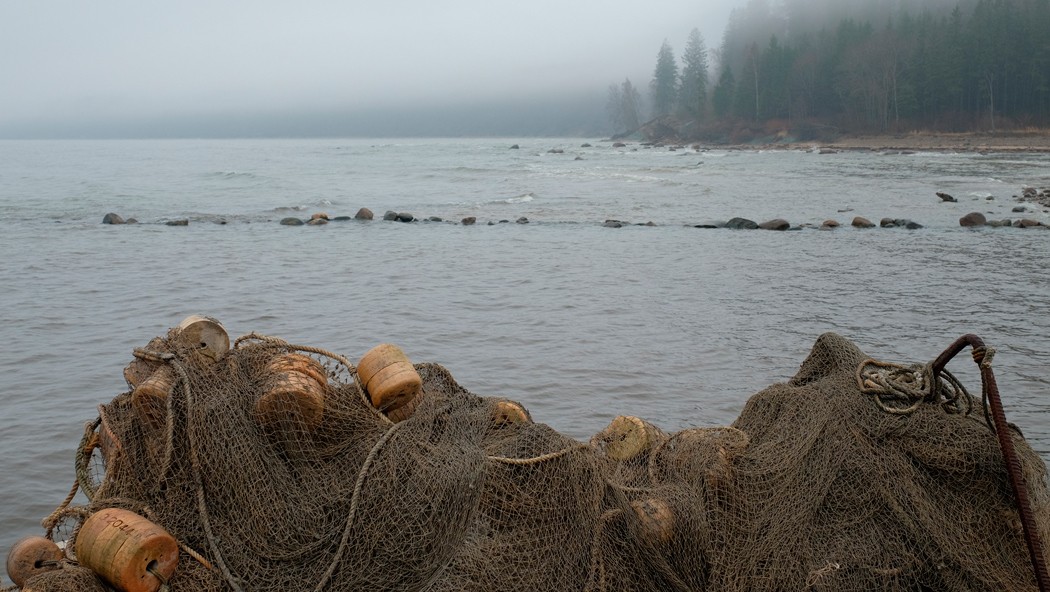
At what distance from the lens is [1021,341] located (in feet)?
34.2

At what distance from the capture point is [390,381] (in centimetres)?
416

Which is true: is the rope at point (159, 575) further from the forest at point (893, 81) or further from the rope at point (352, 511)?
the forest at point (893, 81)

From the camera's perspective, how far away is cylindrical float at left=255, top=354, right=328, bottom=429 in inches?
149

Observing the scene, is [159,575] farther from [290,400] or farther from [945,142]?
[945,142]

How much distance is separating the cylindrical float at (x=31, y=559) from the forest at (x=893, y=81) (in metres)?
83.0

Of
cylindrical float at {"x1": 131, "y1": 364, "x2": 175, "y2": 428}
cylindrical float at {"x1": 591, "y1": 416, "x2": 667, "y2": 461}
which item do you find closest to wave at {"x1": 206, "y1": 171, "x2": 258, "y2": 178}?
cylindrical float at {"x1": 591, "y1": 416, "x2": 667, "y2": 461}

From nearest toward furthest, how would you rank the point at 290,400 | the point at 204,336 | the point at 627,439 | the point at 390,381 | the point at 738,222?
the point at 290,400 → the point at 390,381 → the point at 204,336 → the point at 627,439 → the point at 738,222

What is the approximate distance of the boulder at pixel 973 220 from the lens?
75.2 feet

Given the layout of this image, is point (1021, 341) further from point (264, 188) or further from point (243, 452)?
point (264, 188)

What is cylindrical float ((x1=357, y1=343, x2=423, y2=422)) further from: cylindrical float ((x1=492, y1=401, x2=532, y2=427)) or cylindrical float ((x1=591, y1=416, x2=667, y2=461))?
cylindrical float ((x1=591, y1=416, x2=667, y2=461))

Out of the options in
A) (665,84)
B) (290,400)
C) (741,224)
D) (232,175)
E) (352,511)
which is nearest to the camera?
(352,511)

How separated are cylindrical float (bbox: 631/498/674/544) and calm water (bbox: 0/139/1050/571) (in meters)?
3.67

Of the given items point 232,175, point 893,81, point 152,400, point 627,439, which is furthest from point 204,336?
point 893,81

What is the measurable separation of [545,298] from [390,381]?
9777mm
